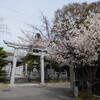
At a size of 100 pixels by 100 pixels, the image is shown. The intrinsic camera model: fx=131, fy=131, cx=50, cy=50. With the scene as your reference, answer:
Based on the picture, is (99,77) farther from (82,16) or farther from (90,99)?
(82,16)

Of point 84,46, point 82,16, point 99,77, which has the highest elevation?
point 82,16

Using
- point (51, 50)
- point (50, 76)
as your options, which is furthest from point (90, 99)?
point (50, 76)

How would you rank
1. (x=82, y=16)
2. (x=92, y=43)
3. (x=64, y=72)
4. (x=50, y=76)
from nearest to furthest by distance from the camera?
(x=92, y=43) < (x=82, y=16) < (x=50, y=76) < (x=64, y=72)

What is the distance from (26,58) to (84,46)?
11.0 meters

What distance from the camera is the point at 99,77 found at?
25.8 feet

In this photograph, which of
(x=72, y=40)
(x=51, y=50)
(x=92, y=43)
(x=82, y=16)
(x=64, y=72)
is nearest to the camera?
(x=92, y=43)

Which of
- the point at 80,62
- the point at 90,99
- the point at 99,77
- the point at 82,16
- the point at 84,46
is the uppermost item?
the point at 82,16

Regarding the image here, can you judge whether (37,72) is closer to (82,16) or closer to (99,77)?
(82,16)

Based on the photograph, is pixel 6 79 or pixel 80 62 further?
pixel 6 79

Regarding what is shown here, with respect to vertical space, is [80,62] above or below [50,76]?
above

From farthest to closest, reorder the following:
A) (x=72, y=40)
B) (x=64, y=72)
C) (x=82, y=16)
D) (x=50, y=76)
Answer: (x=64, y=72) → (x=50, y=76) → (x=82, y=16) → (x=72, y=40)

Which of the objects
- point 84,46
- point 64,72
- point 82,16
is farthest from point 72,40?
point 64,72

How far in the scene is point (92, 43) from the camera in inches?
239

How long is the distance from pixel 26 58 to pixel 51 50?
9089 mm
